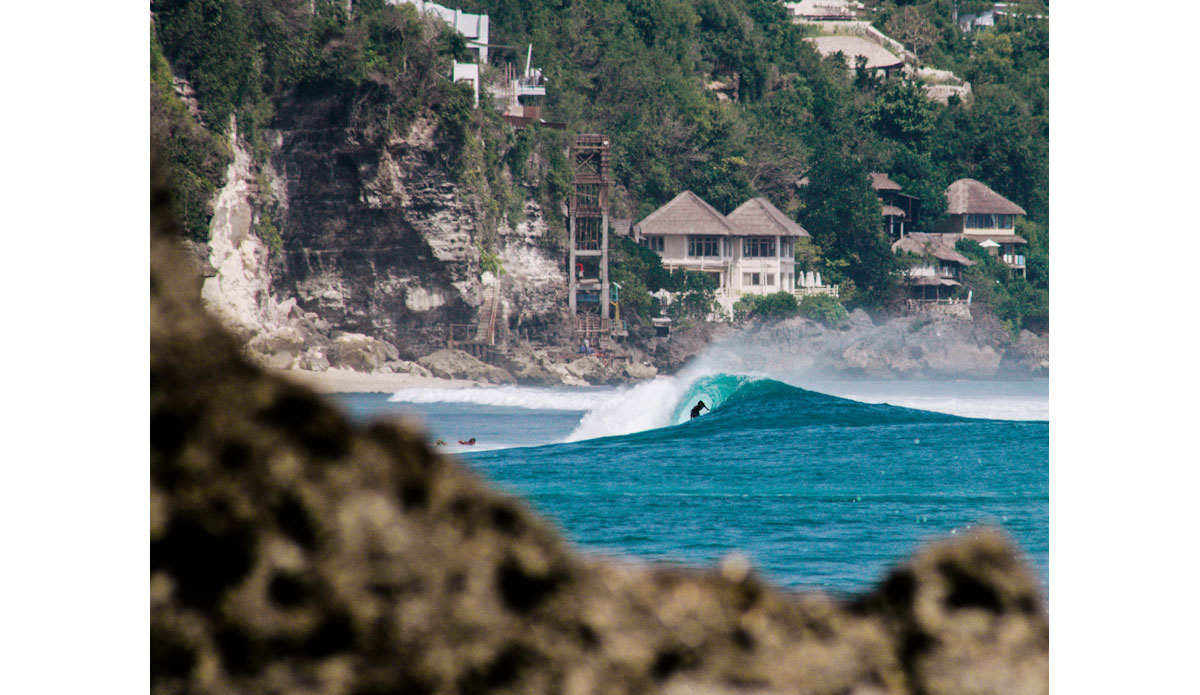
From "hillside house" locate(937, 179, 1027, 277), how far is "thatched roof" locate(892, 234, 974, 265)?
80 millimetres

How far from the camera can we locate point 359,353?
10781 mm

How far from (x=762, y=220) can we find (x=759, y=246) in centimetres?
20

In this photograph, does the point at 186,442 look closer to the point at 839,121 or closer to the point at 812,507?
the point at 812,507

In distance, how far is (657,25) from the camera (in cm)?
852

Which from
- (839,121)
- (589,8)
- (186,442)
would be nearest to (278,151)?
(589,8)

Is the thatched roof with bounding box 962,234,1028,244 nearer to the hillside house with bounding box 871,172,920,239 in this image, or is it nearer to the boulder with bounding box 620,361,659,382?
the hillside house with bounding box 871,172,920,239

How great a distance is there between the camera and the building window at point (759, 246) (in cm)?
862

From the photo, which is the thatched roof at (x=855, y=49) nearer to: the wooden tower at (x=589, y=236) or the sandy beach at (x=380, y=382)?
the wooden tower at (x=589, y=236)

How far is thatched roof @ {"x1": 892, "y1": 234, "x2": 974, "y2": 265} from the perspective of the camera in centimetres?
831

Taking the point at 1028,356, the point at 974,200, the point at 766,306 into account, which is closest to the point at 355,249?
the point at 766,306

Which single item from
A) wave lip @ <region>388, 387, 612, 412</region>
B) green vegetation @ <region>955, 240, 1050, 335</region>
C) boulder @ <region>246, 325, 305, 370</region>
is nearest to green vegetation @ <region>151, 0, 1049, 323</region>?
green vegetation @ <region>955, 240, 1050, 335</region>

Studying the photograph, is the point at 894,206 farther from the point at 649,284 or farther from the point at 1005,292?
the point at 649,284
